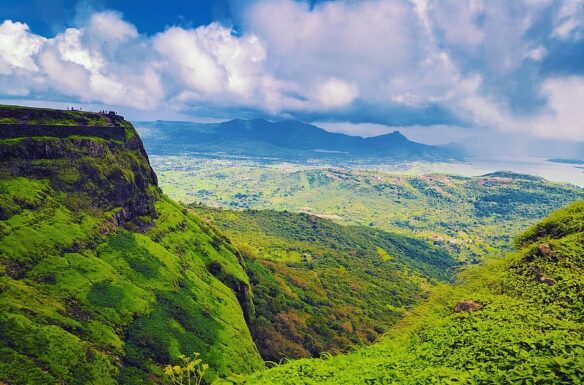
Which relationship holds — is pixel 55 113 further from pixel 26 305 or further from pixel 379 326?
pixel 379 326

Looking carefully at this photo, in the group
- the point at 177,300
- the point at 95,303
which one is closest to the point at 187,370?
the point at 95,303

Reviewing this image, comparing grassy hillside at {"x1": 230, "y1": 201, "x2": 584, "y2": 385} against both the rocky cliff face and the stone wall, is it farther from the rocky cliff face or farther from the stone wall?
the stone wall

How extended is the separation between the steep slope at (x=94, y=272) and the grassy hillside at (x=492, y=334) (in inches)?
1117

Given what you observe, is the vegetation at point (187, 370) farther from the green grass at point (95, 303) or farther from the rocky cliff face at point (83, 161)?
the rocky cliff face at point (83, 161)

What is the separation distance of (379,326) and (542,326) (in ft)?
352

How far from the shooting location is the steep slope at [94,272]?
35.8 meters

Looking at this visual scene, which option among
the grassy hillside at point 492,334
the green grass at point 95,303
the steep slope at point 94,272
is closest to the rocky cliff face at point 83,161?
the steep slope at point 94,272

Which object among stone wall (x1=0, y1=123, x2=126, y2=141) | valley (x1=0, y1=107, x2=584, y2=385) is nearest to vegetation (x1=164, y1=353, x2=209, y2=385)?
valley (x1=0, y1=107, x2=584, y2=385)

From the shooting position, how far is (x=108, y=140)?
71.4 m

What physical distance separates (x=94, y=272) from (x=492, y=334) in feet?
154

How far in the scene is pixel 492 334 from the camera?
47.3 feet

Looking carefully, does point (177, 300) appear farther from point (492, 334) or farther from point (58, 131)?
point (492, 334)

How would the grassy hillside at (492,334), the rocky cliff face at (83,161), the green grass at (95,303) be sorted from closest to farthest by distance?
the grassy hillside at (492,334)
the green grass at (95,303)
the rocky cliff face at (83,161)

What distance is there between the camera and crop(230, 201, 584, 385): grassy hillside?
12109mm
